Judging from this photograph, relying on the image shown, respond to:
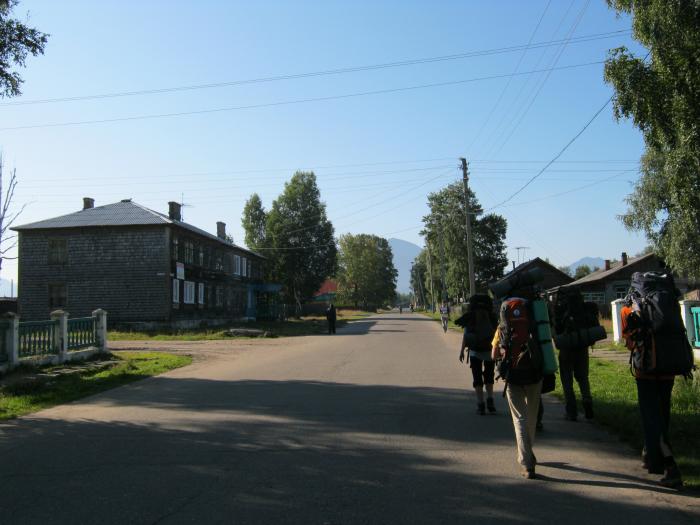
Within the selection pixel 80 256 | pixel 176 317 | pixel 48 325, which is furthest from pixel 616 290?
pixel 48 325

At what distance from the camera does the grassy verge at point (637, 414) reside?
569 centimetres

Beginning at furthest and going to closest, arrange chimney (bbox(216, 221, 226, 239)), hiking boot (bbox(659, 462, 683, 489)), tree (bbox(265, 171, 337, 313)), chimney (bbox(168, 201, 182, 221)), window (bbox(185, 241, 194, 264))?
tree (bbox(265, 171, 337, 313)) < chimney (bbox(216, 221, 226, 239)) < chimney (bbox(168, 201, 182, 221)) < window (bbox(185, 241, 194, 264)) < hiking boot (bbox(659, 462, 683, 489))

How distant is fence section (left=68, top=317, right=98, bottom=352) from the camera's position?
16.6m

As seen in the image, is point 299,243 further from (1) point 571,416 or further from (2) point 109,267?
(1) point 571,416

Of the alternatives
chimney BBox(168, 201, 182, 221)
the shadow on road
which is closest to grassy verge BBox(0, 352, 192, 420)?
the shadow on road

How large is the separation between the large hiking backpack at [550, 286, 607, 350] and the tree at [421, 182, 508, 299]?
64379mm

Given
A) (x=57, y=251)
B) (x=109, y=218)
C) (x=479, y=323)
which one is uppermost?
(x=109, y=218)

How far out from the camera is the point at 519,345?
212 inches

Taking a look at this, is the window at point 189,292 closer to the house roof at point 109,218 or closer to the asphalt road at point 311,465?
the house roof at point 109,218

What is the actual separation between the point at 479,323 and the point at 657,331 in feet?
10.6

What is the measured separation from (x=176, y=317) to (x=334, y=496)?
32.2m

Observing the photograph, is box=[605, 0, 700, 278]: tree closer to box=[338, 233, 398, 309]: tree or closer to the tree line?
the tree line


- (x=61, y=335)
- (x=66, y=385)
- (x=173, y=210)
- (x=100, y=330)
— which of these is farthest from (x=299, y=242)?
(x=66, y=385)

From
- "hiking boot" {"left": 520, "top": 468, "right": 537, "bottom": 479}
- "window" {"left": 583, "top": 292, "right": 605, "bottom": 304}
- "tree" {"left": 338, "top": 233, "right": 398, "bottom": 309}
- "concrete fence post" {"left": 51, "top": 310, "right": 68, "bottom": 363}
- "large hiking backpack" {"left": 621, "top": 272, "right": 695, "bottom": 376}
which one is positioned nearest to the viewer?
"large hiking backpack" {"left": 621, "top": 272, "right": 695, "bottom": 376}
